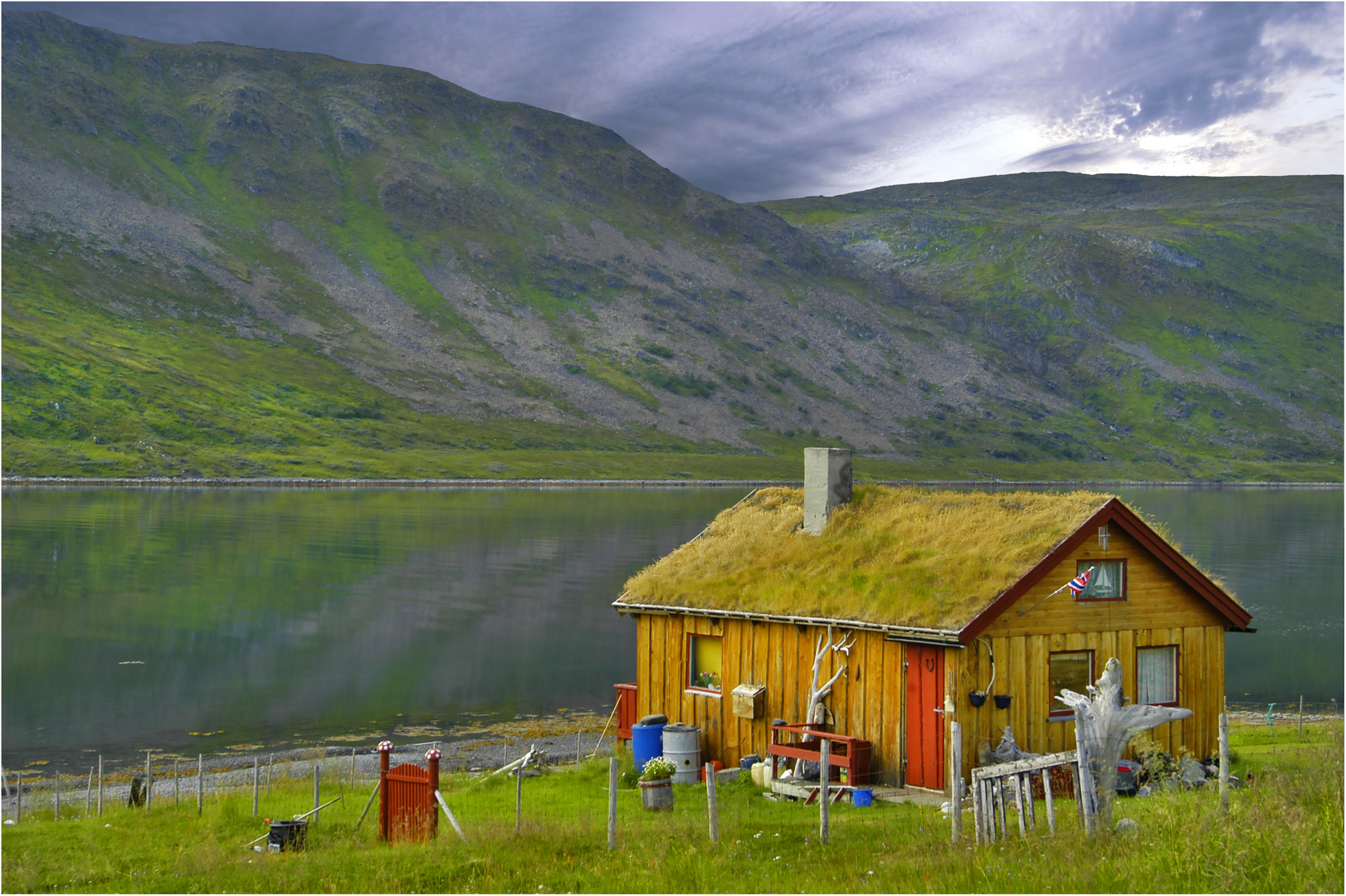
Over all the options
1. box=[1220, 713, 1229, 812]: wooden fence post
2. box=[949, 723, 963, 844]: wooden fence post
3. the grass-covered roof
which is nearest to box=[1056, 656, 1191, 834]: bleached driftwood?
box=[1220, 713, 1229, 812]: wooden fence post

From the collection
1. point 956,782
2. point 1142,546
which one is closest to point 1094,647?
point 1142,546

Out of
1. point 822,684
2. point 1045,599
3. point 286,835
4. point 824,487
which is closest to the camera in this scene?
point 286,835

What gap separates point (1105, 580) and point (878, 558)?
524 centimetres

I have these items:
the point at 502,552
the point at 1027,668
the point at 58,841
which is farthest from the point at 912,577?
the point at 502,552

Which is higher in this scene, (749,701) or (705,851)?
(749,701)

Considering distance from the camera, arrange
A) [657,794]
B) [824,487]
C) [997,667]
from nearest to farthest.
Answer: [657,794]
[997,667]
[824,487]

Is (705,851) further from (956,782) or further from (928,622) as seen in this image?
(928,622)

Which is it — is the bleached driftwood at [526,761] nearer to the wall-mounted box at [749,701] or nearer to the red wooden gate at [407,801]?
the wall-mounted box at [749,701]

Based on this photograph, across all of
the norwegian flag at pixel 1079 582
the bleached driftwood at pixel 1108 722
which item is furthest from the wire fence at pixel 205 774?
the bleached driftwood at pixel 1108 722

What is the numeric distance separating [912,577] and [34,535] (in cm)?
10860

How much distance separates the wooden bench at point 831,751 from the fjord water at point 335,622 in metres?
22.1

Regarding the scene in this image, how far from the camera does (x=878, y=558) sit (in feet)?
92.8

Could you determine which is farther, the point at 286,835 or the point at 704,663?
the point at 704,663

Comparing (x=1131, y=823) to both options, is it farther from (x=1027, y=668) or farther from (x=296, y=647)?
(x=296, y=647)
